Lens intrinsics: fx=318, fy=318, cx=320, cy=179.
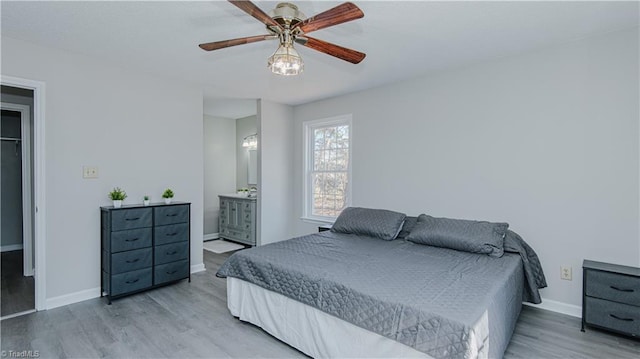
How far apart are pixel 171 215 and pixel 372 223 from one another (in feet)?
7.25

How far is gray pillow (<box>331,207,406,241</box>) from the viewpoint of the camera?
338 cm

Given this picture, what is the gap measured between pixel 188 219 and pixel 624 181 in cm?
412

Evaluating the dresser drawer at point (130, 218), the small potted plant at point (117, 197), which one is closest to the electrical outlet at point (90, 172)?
the small potted plant at point (117, 197)

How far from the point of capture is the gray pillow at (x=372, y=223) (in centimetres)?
338

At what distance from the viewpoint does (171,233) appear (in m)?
3.50

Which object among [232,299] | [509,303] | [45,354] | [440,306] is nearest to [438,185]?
[509,303]

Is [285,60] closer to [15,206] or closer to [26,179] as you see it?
[26,179]

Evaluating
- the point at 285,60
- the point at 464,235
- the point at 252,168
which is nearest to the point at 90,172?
the point at 285,60

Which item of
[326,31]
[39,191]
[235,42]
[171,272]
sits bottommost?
[171,272]

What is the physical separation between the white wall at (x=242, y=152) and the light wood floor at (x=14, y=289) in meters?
3.44

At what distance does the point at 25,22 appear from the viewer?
2.45 metres

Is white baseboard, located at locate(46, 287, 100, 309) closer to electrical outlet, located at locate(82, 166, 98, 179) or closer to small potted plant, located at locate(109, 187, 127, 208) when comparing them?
small potted plant, located at locate(109, 187, 127, 208)

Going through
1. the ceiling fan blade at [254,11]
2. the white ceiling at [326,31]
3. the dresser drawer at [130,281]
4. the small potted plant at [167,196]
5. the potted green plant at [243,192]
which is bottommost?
the dresser drawer at [130,281]

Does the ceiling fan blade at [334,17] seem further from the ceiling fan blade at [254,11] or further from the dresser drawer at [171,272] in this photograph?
the dresser drawer at [171,272]
